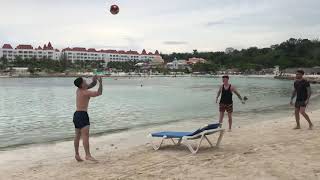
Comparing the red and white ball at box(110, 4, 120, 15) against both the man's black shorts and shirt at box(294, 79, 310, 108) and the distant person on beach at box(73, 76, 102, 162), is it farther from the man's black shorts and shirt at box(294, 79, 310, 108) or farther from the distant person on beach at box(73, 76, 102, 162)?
the man's black shorts and shirt at box(294, 79, 310, 108)

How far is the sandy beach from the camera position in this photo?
24.6 ft

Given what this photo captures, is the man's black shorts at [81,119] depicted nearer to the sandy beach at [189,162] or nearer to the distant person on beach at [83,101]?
the distant person on beach at [83,101]

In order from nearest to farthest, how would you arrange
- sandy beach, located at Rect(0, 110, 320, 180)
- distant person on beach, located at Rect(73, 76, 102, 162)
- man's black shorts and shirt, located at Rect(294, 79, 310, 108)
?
sandy beach, located at Rect(0, 110, 320, 180)
distant person on beach, located at Rect(73, 76, 102, 162)
man's black shorts and shirt, located at Rect(294, 79, 310, 108)

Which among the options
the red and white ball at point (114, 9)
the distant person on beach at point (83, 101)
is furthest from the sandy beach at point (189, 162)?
the red and white ball at point (114, 9)

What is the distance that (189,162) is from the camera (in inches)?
336

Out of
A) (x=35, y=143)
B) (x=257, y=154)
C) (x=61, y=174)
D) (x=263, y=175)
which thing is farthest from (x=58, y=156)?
(x=263, y=175)

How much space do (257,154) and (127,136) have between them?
22.7ft

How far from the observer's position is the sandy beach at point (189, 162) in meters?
7.49

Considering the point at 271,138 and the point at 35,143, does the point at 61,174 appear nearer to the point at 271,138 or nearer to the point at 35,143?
the point at 271,138

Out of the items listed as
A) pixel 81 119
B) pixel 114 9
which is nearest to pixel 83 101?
pixel 81 119

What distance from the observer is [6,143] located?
14742 millimetres

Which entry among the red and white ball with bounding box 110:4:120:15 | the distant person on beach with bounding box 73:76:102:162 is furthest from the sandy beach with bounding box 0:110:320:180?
the red and white ball with bounding box 110:4:120:15

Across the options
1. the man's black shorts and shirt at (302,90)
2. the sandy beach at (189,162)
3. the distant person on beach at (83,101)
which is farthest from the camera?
the man's black shorts and shirt at (302,90)

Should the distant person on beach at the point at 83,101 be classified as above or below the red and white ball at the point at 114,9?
below
